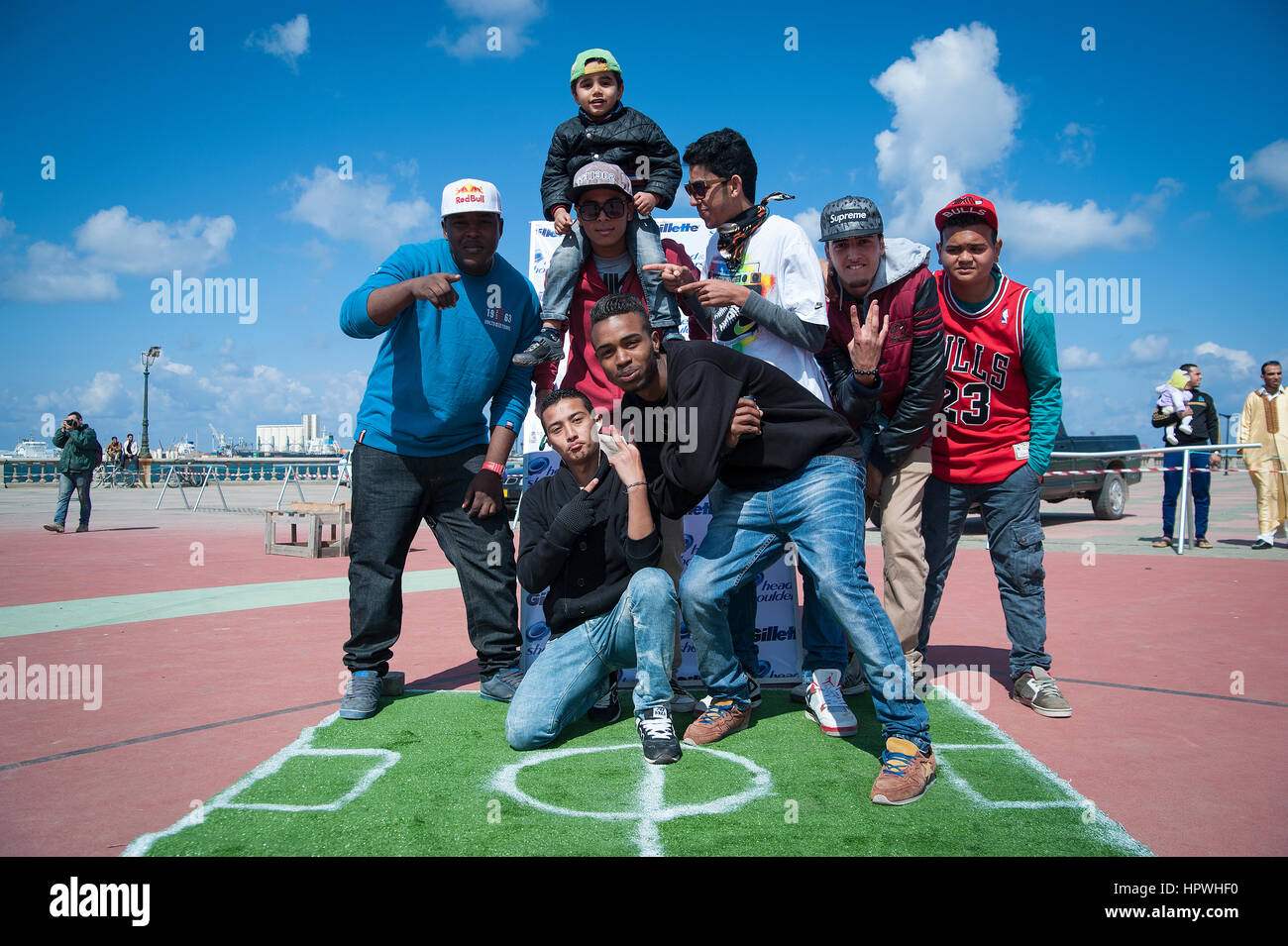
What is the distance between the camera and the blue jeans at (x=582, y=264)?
4016 mm

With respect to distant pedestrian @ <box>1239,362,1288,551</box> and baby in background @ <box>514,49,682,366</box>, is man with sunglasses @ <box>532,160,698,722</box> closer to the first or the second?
baby in background @ <box>514,49,682,366</box>

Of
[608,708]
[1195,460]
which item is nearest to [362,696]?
[608,708]

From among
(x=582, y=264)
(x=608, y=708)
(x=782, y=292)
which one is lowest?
(x=608, y=708)

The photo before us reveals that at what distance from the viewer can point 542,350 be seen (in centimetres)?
409

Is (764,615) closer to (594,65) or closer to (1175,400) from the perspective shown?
(594,65)

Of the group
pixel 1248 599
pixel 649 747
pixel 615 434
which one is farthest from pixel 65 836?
pixel 1248 599

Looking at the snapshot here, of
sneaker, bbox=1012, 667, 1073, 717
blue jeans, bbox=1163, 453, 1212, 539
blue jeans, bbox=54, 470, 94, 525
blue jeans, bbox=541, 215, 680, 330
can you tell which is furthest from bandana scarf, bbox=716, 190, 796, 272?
blue jeans, bbox=54, 470, 94, 525

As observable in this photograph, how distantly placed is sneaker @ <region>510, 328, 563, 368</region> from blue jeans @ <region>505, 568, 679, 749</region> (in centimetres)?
133

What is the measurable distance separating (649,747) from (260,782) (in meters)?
1.51

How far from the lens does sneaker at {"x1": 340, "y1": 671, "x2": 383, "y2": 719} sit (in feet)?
12.5

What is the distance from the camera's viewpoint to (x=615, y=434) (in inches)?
131

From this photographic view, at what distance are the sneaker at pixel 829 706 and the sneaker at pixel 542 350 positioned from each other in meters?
2.12

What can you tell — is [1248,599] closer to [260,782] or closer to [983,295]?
[983,295]

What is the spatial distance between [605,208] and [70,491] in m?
14.6
